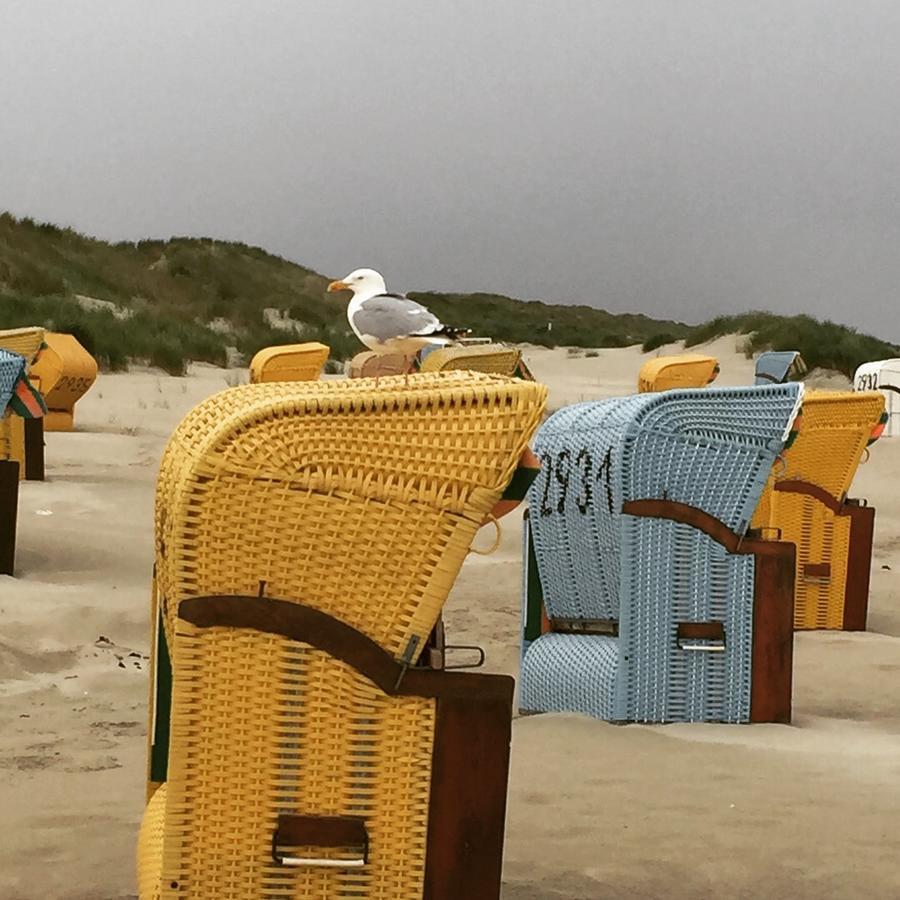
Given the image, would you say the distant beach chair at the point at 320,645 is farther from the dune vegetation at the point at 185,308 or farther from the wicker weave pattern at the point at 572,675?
the dune vegetation at the point at 185,308

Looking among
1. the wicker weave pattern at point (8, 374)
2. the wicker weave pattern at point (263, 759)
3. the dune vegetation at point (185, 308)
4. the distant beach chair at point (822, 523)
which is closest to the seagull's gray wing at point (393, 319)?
the wicker weave pattern at point (263, 759)

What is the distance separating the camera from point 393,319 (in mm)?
5137

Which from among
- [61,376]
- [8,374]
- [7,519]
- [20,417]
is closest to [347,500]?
[7,519]

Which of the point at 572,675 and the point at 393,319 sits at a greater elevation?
the point at 393,319

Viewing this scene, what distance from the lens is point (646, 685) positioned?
5387 millimetres

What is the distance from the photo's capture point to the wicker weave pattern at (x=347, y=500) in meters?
2.74

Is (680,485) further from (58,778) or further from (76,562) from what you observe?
(76,562)

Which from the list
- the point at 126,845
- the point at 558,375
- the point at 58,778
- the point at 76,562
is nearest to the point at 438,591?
the point at 126,845

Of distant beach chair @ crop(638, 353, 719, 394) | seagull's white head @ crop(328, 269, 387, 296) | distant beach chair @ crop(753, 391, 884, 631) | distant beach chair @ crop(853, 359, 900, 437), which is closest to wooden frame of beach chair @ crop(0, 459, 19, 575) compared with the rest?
seagull's white head @ crop(328, 269, 387, 296)

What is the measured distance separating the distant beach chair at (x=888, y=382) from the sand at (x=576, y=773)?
35.5 ft

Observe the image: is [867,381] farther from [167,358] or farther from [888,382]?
[167,358]

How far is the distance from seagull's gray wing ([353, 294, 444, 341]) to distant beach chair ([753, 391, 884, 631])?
359 centimetres

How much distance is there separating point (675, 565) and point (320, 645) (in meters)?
2.86

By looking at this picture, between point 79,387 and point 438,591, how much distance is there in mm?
13146
